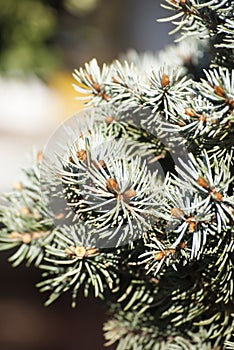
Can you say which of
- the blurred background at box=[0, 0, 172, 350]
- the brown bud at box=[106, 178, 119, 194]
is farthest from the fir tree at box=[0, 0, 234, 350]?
the blurred background at box=[0, 0, 172, 350]

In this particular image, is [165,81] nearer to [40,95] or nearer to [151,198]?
[151,198]

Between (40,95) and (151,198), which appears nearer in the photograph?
(151,198)

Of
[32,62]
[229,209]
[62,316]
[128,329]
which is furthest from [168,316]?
[62,316]

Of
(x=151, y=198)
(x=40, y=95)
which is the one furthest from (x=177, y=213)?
(x=40, y=95)

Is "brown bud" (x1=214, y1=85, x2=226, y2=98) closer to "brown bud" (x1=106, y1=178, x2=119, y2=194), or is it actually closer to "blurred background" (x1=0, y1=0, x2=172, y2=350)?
"brown bud" (x1=106, y1=178, x2=119, y2=194)

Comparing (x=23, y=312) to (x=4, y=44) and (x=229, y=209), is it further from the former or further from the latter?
(x=229, y=209)

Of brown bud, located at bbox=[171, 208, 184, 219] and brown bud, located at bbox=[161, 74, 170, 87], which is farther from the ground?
brown bud, located at bbox=[161, 74, 170, 87]
